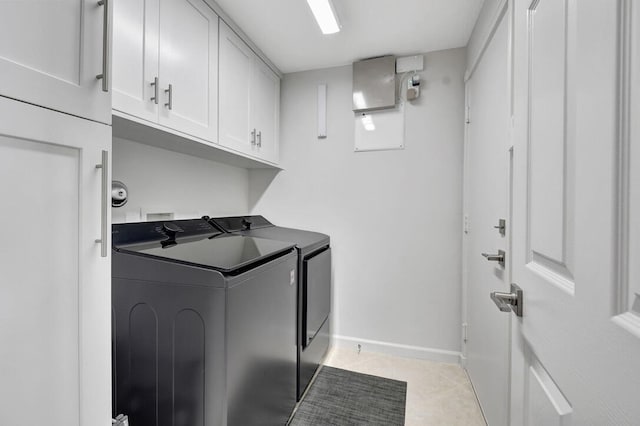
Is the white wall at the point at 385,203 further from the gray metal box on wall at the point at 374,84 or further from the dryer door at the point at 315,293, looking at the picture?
the dryer door at the point at 315,293

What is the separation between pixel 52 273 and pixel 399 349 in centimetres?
234

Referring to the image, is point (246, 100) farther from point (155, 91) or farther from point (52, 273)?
point (52, 273)

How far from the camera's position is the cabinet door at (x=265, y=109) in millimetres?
2197

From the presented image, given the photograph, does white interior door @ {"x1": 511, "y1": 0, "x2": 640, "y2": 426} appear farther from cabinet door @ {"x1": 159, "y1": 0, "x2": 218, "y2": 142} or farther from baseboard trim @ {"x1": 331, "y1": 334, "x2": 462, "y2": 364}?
baseboard trim @ {"x1": 331, "y1": 334, "x2": 462, "y2": 364}

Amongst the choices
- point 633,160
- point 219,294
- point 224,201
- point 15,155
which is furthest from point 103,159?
point 224,201

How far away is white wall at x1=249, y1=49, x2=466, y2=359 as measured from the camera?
7.36 ft

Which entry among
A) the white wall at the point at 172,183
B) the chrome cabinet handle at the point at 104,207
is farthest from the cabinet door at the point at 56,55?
the white wall at the point at 172,183

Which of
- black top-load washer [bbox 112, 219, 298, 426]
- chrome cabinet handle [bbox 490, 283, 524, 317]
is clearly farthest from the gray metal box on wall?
chrome cabinet handle [bbox 490, 283, 524, 317]

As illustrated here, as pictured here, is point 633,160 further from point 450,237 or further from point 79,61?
point 450,237

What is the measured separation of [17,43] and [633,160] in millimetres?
1149

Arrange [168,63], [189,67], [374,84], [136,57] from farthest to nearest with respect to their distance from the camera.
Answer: [374,84]
[189,67]
[168,63]
[136,57]

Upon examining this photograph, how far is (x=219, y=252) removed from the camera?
1.32m

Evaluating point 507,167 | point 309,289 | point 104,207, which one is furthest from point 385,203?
point 104,207

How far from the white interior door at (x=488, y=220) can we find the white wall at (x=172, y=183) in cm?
193
